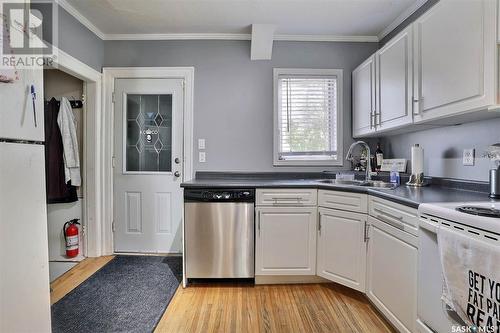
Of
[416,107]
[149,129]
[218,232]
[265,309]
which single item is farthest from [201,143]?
[416,107]

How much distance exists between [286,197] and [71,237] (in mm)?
2281

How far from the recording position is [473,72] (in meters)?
1.36

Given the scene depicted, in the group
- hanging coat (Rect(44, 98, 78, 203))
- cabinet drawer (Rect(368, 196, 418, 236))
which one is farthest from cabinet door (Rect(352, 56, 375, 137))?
hanging coat (Rect(44, 98, 78, 203))

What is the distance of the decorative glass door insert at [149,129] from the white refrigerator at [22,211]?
Answer: 5.15 ft

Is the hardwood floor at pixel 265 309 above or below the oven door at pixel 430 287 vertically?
below

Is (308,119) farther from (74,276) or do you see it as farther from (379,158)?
(74,276)

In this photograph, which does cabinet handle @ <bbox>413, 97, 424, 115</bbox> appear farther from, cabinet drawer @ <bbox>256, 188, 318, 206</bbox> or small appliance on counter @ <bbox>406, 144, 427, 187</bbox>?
cabinet drawer @ <bbox>256, 188, 318, 206</bbox>

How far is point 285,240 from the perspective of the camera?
2184 mm

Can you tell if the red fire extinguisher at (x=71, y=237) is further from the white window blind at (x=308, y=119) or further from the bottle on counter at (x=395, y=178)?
the bottle on counter at (x=395, y=178)

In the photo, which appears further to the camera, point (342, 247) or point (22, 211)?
point (342, 247)

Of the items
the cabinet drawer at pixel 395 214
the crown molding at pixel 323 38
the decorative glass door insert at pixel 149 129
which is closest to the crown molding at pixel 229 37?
the crown molding at pixel 323 38

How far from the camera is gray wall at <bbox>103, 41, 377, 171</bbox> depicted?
281cm

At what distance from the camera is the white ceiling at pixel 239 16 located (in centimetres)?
224

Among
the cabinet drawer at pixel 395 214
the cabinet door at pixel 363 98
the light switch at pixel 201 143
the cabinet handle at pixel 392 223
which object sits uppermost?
the cabinet door at pixel 363 98
